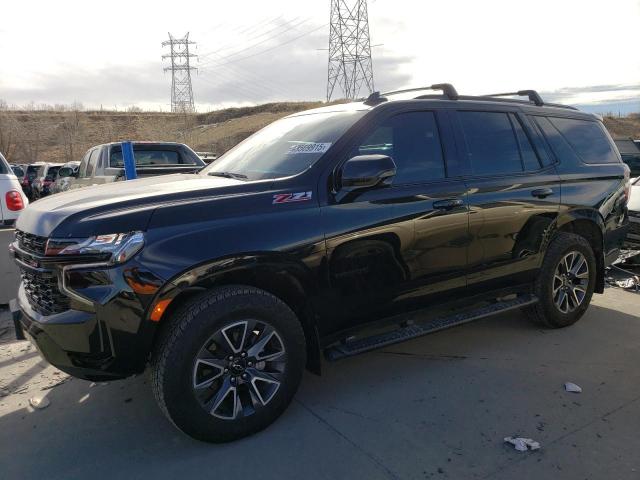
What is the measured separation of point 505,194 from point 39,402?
12.4 feet

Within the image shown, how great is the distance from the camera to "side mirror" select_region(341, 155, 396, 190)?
10.5 ft

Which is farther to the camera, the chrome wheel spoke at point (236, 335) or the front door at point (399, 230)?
the front door at point (399, 230)

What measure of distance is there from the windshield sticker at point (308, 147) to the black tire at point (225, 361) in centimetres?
104

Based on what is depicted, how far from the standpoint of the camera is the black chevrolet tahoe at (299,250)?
274 cm

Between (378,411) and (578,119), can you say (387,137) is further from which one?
(578,119)

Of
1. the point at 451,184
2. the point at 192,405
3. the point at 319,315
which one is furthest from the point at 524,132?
the point at 192,405

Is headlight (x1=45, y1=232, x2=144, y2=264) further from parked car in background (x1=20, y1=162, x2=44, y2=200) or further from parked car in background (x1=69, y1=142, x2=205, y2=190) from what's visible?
parked car in background (x1=20, y1=162, x2=44, y2=200)

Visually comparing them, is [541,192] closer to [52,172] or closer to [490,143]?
[490,143]

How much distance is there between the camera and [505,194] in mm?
4133

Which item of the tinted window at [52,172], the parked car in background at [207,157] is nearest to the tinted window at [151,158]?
the parked car in background at [207,157]

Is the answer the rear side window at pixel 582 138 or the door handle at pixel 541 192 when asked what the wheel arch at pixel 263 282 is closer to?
the door handle at pixel 541 192

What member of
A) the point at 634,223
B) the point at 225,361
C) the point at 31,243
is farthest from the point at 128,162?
the point at 634,223

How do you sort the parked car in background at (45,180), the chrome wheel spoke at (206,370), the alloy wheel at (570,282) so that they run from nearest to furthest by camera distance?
the chrome wheel spoke at (206,370) < the alloy wheel at (570,282) < the parked car in background at (45,180)

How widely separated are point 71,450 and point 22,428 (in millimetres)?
524
